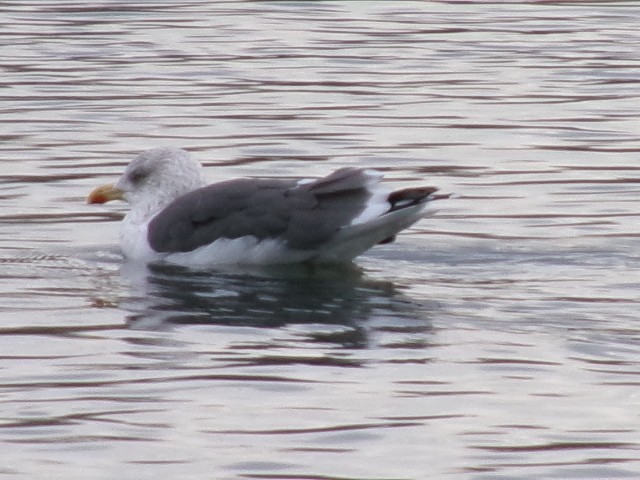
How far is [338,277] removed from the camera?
39.6 ft

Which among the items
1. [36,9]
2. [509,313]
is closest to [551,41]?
[36,9]

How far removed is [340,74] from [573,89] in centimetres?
258

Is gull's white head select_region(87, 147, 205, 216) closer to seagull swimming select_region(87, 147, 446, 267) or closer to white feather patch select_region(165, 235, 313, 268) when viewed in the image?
seagull swimming select_region(87, 147, 446, 267)

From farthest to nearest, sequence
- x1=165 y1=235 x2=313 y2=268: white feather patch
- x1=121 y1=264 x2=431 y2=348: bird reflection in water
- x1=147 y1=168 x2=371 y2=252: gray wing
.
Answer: x1=165 y1=235 x2=313 y2=268: white feather patch → x1=147 y1=168 x2=371 y2=252: gray wing → x1=121 y1=264 x2=431 y2=348: bird reflection in water

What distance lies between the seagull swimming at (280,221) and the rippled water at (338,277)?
6.9 inches

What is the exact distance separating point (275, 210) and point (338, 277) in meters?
0.62

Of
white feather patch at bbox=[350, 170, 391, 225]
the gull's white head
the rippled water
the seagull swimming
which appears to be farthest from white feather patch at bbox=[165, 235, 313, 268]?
the gull's white head

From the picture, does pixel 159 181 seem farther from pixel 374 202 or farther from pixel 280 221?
pixel 374 202

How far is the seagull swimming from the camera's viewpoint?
1173cm

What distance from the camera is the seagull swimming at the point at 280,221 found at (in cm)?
1173

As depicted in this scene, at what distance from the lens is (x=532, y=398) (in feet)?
28.6

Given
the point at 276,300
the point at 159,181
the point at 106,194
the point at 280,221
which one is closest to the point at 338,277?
the point at 280,221

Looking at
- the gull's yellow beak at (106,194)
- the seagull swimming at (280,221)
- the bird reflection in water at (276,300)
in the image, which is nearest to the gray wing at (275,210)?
the seagull swimming at (280,221)

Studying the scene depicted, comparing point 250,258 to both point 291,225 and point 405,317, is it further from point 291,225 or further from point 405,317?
point 405,317
